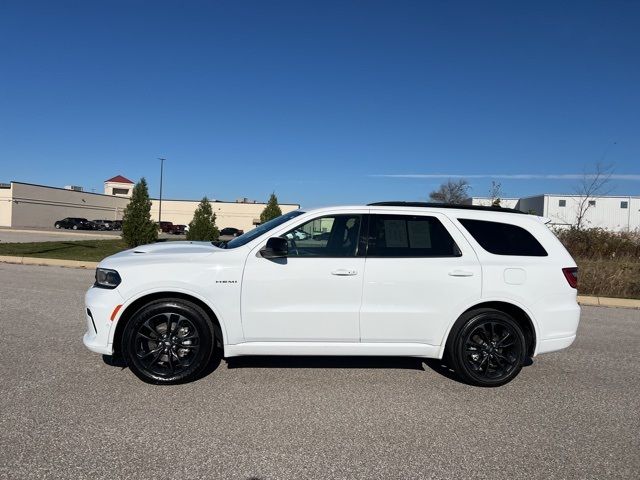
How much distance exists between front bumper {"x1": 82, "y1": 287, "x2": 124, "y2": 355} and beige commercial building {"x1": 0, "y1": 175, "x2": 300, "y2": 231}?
38491 millimetres

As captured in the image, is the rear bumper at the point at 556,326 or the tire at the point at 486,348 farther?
the rear bumper at the point at 556,326

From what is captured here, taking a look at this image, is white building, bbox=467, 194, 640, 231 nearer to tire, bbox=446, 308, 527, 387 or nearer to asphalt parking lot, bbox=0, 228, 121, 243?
asphalt parking lot, bbox=0, 228, 121, 243

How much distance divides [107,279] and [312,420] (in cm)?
230

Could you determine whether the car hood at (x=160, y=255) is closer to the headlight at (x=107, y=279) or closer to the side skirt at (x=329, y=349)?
the headlight at (x=107, y=279)

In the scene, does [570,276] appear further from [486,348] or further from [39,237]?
[39,237]

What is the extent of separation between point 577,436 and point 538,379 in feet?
4.49

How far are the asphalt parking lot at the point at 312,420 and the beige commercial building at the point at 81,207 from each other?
1509 inches

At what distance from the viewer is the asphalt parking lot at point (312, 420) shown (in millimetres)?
3121

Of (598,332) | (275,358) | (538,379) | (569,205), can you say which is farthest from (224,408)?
(569,205)

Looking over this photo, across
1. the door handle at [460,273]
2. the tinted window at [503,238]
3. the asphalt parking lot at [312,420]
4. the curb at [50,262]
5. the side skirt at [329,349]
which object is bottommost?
the asphalt parking lot at [312,420]

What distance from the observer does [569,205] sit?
172 feet

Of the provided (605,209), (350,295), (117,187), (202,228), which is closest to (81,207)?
(117,187)

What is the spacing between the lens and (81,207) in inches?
2527

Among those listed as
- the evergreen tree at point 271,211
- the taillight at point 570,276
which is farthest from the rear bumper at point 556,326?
the evergreen tree at point 271,211
